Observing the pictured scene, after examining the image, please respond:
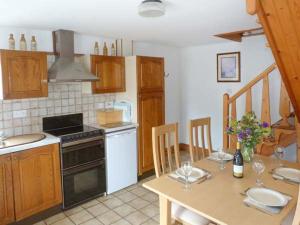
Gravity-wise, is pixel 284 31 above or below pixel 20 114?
above

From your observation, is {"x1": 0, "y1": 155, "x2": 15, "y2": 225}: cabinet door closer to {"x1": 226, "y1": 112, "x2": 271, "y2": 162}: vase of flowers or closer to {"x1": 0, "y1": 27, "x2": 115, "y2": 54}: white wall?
{"x1": 0, "y1": 27, "x2": 115, "y2": 54}: white wall

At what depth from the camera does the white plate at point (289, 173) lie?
183cm

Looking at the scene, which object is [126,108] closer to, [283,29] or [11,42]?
[11,42]

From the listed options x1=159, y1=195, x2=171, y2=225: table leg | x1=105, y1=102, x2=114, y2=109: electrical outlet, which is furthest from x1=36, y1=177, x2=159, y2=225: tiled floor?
x1=105, y1=102, x2=114, y2=109: electrical outlet

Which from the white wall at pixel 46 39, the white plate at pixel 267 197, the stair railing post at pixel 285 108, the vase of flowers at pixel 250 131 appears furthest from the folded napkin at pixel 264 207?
the white wall at pixel 46 39

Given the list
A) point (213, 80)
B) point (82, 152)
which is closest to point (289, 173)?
point (82, 152)

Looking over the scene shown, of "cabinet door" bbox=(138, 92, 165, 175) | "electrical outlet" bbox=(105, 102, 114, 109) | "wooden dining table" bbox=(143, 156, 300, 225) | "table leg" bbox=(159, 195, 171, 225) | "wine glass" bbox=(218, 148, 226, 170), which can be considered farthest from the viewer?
"electrical outlet" bbox=(105, 102, 114, 109)

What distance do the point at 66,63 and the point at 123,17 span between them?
39.3 inches

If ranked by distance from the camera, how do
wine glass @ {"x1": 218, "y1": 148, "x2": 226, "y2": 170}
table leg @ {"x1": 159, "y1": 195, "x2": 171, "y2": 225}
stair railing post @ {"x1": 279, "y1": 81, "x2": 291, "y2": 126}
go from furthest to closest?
stair railing post @ {"x1": 279, "y1": 81, "x2": 291, "y2": 126} → wine glass @ {"x1": 218, "y1": 148, "x2": 226, "y2": 170} → table leg @ {"x1": 159, "y1": 195, "x2": 171, "y2": 225}

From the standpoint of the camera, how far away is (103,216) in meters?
2.76

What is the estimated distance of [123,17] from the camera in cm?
252

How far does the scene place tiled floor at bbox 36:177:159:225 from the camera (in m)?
2.66

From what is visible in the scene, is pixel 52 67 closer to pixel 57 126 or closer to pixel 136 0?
pixel 57 126

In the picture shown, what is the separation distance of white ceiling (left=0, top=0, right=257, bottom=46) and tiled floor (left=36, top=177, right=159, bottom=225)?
2.17 meters
